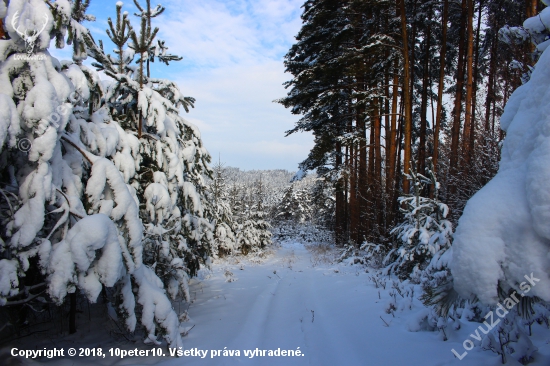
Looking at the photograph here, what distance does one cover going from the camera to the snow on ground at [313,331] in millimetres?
3311

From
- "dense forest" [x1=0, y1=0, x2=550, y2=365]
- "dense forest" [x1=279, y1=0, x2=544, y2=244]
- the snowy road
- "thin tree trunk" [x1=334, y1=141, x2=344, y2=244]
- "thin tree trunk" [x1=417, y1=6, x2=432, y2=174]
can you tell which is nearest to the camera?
"dense forest" [x1=0, y1=0, x2=550, y2=365]

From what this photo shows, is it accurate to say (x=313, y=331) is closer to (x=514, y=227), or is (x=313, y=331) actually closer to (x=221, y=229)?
(x=514, y=227)

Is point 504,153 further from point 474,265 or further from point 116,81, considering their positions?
point 116,81

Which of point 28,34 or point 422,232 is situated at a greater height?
point 28,34

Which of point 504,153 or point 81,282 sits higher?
point 504,153

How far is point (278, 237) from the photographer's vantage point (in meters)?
30.0

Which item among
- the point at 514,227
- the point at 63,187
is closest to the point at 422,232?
the point at 514,227

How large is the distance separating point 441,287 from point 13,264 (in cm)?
342

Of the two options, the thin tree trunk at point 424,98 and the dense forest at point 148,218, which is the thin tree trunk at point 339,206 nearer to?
the thin tree trunk at point 424,98

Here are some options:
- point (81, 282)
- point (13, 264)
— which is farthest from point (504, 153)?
point (13, 264)

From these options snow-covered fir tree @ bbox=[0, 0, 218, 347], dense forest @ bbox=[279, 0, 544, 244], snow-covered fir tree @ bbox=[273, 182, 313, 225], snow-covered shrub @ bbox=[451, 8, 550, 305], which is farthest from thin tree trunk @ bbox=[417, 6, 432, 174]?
snow-covered fir tree @ bbox=[273, 182, 313, 225]

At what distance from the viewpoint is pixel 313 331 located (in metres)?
4.65

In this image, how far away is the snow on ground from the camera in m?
3.31

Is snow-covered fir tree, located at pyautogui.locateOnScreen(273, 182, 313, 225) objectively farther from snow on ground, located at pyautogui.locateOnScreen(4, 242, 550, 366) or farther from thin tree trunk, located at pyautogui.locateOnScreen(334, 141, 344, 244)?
snow on ground, located at pyautogui.locateOnScreen(4, 242, 550, 366)
